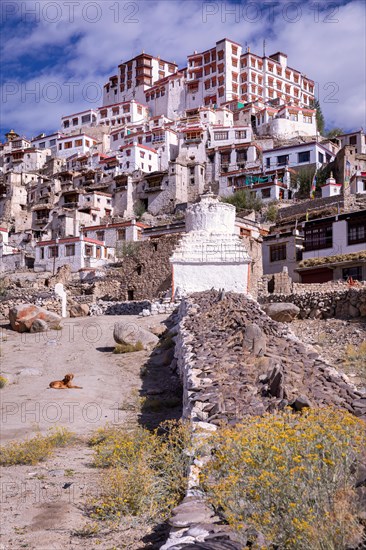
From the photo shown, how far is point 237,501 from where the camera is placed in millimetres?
3988

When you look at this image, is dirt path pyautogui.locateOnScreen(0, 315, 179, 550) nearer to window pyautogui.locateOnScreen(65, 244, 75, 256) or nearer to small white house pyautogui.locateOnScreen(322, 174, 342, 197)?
window pyautogui.locateOnScreen(65, 244, 75, 256)

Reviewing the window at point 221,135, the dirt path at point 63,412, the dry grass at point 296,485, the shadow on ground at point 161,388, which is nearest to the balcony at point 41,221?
the window at point 221,135

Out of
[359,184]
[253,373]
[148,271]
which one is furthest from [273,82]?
[253,373]

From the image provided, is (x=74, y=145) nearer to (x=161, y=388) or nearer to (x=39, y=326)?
(x=39, y=326)

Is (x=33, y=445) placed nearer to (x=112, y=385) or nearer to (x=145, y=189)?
(x=112, y=385)

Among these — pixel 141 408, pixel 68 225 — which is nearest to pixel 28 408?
pixel 141 408

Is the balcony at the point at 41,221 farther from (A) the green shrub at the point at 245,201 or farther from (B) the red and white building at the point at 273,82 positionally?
(B) the red and white building at the point at 273,82

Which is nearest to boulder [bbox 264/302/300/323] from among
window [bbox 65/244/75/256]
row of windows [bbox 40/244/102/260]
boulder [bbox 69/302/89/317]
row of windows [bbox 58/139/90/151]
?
boulder [bbox 69/302/89/317]

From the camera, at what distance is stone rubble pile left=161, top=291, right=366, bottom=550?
4301mm

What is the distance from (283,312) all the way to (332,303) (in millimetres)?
1882

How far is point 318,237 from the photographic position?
33219mm

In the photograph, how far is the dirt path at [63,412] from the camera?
5512mm

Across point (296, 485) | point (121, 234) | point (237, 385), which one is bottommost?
point (237, 385)

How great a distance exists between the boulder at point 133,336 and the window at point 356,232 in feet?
57.9
